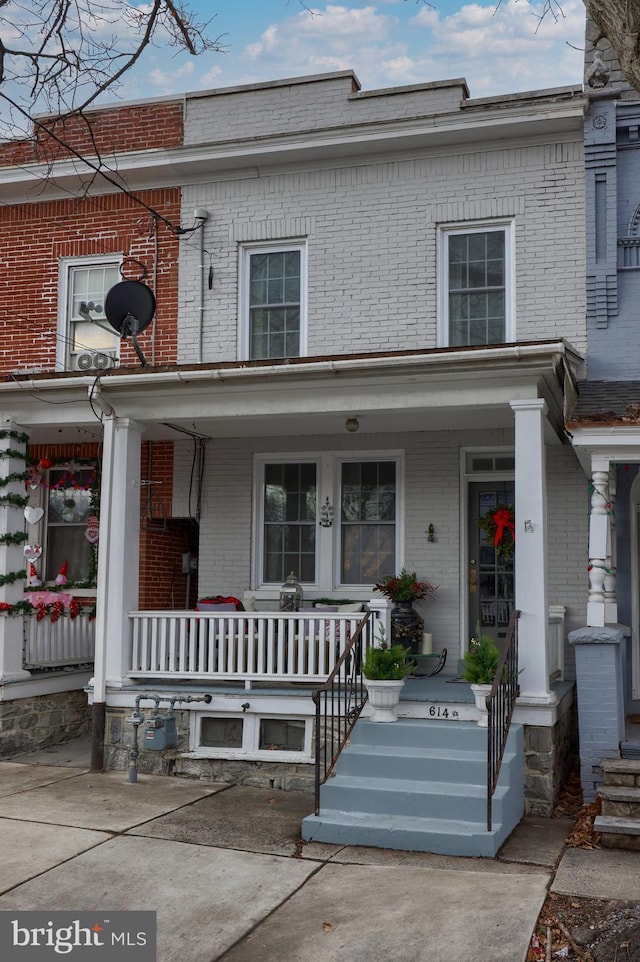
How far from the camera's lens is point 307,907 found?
19.1ft

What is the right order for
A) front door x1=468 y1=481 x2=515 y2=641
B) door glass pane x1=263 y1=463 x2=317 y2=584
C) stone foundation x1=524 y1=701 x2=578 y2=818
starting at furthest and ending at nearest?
1. door glass pane x1=263 y1=463 x2=317 y2=584
2. front door x1=468 y1=481 x2=515 y2=641
3. stone foundation x1=524 y1=701 x2=578 y2=818

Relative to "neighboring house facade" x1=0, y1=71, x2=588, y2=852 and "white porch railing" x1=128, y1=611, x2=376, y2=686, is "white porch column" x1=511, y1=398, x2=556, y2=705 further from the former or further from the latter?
"white porch railing" x1=128, y1=611, x2=376, y2=686

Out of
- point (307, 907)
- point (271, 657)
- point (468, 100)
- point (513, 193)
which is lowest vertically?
point (307, 907)

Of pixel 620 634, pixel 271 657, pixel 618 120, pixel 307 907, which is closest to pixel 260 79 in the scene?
pixel 618 120

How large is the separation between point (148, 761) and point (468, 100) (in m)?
7.85

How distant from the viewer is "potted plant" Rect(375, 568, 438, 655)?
10227 mm

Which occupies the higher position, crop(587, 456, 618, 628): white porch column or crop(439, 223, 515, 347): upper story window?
crop(439, 223, 515, 347): upper story window

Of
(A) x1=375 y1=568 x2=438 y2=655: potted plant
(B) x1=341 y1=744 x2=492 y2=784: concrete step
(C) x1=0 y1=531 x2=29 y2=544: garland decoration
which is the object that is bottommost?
(B) x1=341 y1=744 x2=492 y2=784: concrete step

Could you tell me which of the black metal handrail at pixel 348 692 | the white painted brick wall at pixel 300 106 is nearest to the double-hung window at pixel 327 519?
the black metal handrail at pixel 348 692

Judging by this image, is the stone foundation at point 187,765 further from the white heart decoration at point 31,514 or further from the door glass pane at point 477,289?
the door glass pane at point 477,289

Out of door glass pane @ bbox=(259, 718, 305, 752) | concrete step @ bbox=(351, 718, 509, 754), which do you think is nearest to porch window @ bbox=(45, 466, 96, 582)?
door glass pane @ bbox=(259, 718, 305, 752)

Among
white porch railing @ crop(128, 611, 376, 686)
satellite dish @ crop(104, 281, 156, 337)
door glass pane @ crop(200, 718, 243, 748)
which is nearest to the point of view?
white porch railing @ crop(128, 611, 376, 686)

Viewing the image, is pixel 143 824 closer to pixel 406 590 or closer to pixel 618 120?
pixel 406 590

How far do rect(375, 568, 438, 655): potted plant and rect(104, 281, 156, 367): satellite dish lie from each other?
368cm
